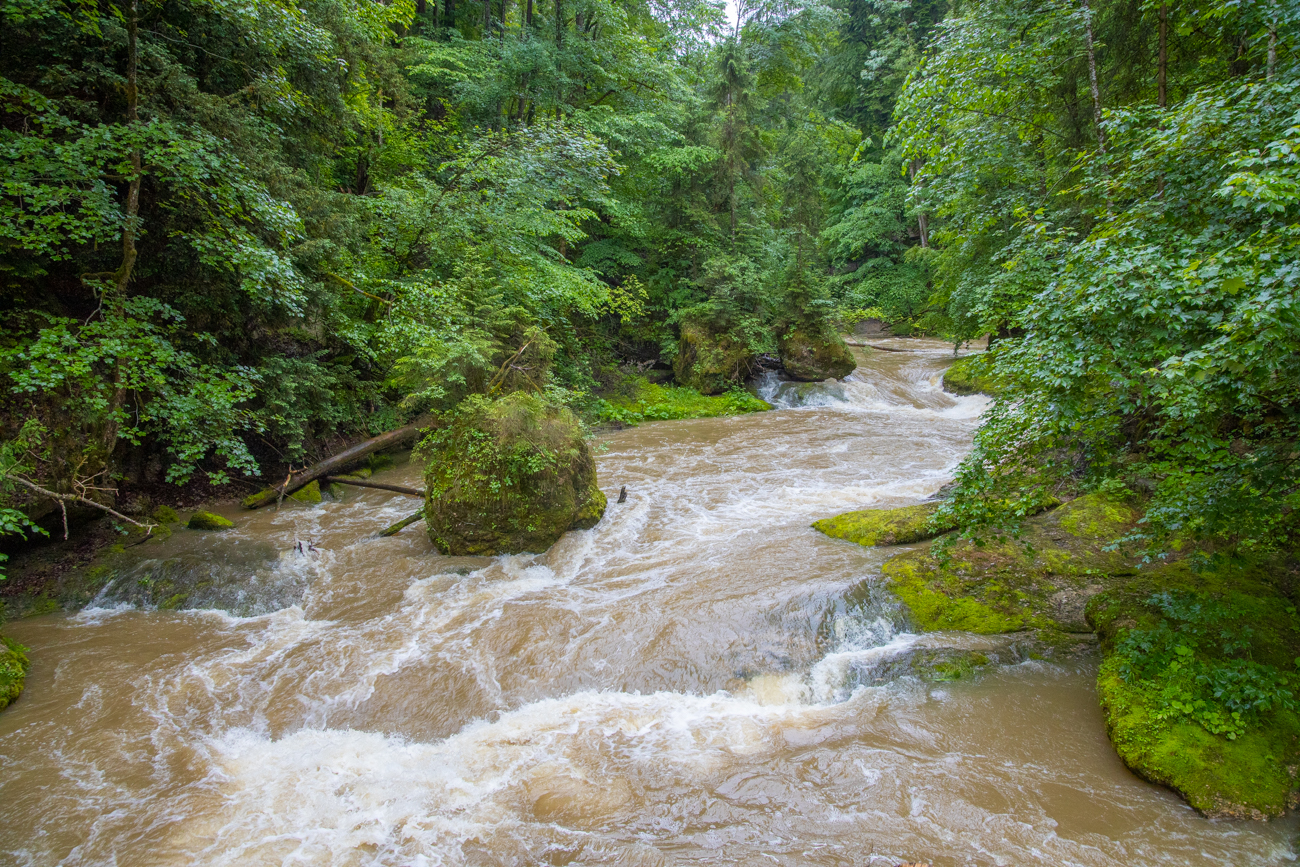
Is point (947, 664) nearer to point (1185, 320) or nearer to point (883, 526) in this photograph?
point (883, 526)

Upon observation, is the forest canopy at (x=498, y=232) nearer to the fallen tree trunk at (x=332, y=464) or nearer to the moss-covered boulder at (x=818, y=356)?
the fallen tree trunk at (x=332, y=464)

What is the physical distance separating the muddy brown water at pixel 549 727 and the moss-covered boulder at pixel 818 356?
413 inches

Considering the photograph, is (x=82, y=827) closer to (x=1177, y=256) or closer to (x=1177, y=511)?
(x=1177, y=511)

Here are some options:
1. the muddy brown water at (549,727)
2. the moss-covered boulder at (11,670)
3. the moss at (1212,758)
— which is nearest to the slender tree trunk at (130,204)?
the moss-covered boulder at (11,670)

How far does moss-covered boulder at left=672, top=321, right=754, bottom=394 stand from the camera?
16.7 meters

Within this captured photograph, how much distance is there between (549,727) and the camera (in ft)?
14.2

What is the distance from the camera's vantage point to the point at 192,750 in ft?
13.3

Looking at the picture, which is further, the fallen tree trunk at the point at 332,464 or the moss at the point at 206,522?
the fallen tree trunk at the point at 332,464

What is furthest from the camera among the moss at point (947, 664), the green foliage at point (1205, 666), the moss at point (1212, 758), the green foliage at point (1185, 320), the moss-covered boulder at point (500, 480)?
the moss-covered boulder at point (500, 480)

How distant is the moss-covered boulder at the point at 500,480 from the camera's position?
698 centimetres

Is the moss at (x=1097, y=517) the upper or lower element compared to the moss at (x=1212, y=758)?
upper

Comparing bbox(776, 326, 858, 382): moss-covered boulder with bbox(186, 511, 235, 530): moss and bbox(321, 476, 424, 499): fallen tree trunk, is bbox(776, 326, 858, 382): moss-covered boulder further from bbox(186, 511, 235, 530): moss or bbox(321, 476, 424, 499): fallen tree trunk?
bbox(186, 511, 235, 530): moss

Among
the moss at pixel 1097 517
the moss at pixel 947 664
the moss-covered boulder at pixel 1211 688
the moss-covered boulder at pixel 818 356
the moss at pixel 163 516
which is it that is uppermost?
the moss-covered boulder at pixel 818 356

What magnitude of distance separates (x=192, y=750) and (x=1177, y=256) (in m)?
7.69
